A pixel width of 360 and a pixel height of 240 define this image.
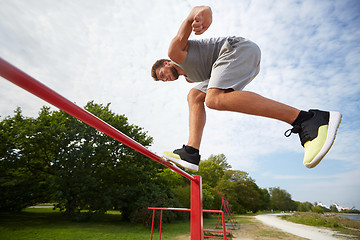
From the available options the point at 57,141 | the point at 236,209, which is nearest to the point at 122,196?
the point at 57,141

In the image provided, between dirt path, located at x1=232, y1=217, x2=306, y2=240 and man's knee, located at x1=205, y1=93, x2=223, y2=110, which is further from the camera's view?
dirt path, located at x1=232, y1=217, x2=306, y2=240

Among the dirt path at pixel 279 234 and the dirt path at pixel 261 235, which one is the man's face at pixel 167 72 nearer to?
the dirt path at pixel 279 234

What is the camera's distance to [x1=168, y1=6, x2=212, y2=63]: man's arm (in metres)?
1.10

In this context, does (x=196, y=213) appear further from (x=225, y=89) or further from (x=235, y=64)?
(x=235, y=64)

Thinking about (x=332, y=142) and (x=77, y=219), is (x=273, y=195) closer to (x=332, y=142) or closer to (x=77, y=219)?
(x=77, y=219)

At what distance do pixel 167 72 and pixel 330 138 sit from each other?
1136 mm

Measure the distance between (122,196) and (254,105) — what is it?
1034 centimetres

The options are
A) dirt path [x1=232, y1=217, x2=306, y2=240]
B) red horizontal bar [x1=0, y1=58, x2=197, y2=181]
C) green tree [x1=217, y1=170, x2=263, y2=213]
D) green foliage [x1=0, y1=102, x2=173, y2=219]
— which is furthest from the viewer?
green tree [x1=217, y1=170, x2=263, y2=213]

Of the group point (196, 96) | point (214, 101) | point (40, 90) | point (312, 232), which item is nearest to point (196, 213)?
point (196, 96)

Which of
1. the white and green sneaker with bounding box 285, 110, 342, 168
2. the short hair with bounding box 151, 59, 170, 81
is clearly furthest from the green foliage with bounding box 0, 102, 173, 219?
the white and green sneaker with bounding box 285, 110, 342, 168

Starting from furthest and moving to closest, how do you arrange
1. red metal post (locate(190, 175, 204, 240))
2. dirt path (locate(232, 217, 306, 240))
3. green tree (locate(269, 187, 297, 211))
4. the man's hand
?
green tree (locate(269, 187, 297, 211))
dirt path (locate(232, 217, 306, 240))
red metal post (locate(190, 175, 204, 240))
the man's hand

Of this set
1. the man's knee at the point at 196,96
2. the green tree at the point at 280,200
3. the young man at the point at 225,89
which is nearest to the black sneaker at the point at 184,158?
the young man at the point at 225,89

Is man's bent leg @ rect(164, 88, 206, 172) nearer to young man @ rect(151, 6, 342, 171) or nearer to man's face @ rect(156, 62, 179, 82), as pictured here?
young man @ rect(151, 6, 342, 171)

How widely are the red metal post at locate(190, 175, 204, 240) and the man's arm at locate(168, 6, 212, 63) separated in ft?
4.02
